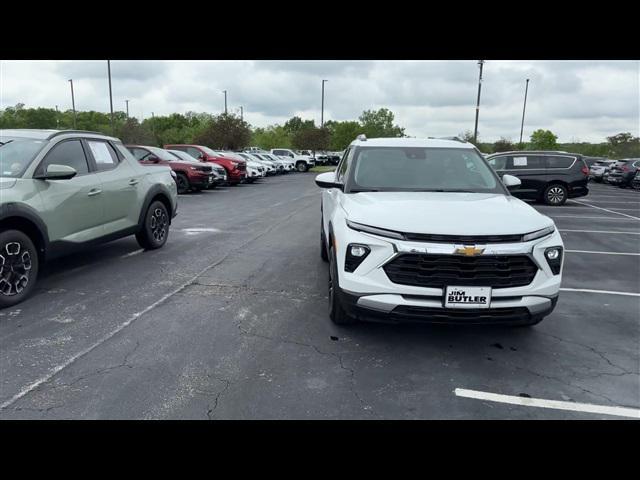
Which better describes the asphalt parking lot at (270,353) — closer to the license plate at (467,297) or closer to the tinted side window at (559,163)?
the license plate at (467,297)

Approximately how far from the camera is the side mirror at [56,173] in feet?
16.2

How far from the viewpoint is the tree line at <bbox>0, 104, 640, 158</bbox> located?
41.5 meters

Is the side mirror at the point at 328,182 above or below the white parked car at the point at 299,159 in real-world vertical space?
above

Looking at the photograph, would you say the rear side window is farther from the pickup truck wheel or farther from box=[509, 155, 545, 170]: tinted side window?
box=[509, 155, 545, 170]: tinted side window

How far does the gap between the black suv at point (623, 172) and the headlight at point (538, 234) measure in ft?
83.8

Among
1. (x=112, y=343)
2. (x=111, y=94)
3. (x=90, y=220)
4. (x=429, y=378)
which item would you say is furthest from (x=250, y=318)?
(x=111, y=94)

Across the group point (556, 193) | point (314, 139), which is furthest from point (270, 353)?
point (314, 139)

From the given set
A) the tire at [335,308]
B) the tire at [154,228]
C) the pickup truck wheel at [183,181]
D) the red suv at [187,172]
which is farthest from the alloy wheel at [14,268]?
the pickup truck wheel at [183,181]

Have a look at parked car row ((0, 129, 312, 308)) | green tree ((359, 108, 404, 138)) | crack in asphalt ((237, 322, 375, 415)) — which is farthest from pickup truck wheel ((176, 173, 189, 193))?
green tree ((359, 108, 404, 138))

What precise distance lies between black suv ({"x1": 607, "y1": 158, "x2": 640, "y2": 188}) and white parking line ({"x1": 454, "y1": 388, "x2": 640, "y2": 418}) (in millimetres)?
26237

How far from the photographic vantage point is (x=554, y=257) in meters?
3.62

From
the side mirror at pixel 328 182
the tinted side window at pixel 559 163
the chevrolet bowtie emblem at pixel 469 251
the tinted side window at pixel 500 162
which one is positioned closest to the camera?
the chevrolet bowtie emblem at pixel 469 251
